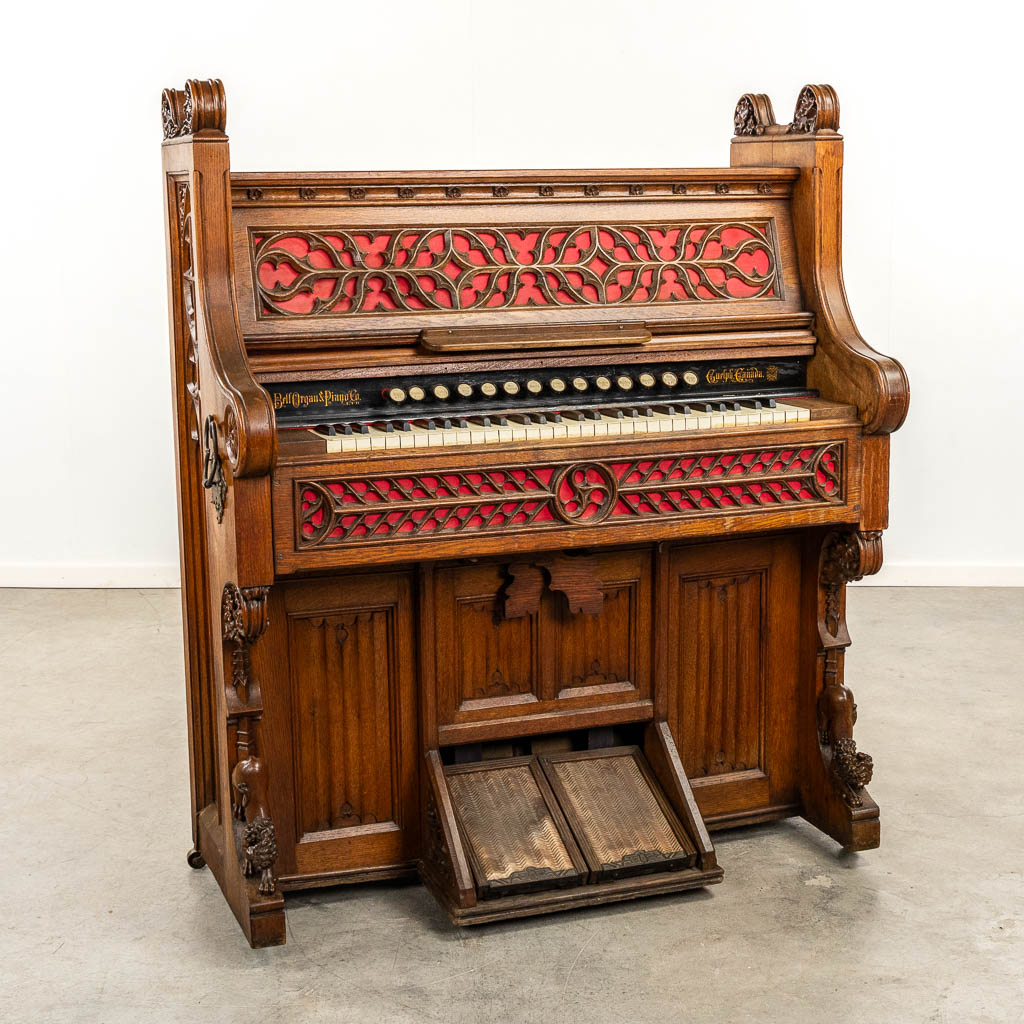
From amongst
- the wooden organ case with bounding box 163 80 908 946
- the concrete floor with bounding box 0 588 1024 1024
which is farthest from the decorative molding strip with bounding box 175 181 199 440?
the concrete floor with bounding box 0 588 1024 1024

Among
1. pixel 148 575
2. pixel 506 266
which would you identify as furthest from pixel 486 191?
pixel 148 575

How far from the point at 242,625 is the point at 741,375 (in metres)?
1.35

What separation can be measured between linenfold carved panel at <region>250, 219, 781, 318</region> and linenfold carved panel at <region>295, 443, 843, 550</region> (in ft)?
1.54

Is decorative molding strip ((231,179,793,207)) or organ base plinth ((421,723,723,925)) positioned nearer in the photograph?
decorative molding strip ((231,179,793,207))

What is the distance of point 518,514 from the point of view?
3.12m

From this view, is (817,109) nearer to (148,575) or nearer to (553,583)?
(553,583)

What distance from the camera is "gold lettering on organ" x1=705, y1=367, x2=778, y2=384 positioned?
3.52 metres

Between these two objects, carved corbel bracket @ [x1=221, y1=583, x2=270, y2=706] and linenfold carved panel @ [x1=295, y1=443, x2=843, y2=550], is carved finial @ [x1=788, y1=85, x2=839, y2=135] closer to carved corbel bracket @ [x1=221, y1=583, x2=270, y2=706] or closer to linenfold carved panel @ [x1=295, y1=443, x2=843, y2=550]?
linenfold carved panel @ [x1=295, y1=443, x2=843, y2=550]

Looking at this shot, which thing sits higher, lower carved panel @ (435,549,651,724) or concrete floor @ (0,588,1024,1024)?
lower carved panel @ (435,549,651,724)

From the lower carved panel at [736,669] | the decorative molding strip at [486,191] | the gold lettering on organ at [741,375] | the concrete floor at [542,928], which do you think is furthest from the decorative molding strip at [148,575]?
the decorative molding strip at [486,191]

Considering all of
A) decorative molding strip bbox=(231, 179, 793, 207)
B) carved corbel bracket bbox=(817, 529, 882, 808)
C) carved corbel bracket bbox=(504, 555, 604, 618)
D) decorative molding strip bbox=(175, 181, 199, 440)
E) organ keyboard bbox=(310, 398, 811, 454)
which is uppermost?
decorative molding strip bbox=(231, 179, 793, 207)

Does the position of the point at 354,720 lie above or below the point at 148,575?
above

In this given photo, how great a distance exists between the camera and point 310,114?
19.7 ft

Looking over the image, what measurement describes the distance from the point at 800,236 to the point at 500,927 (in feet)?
5.85
